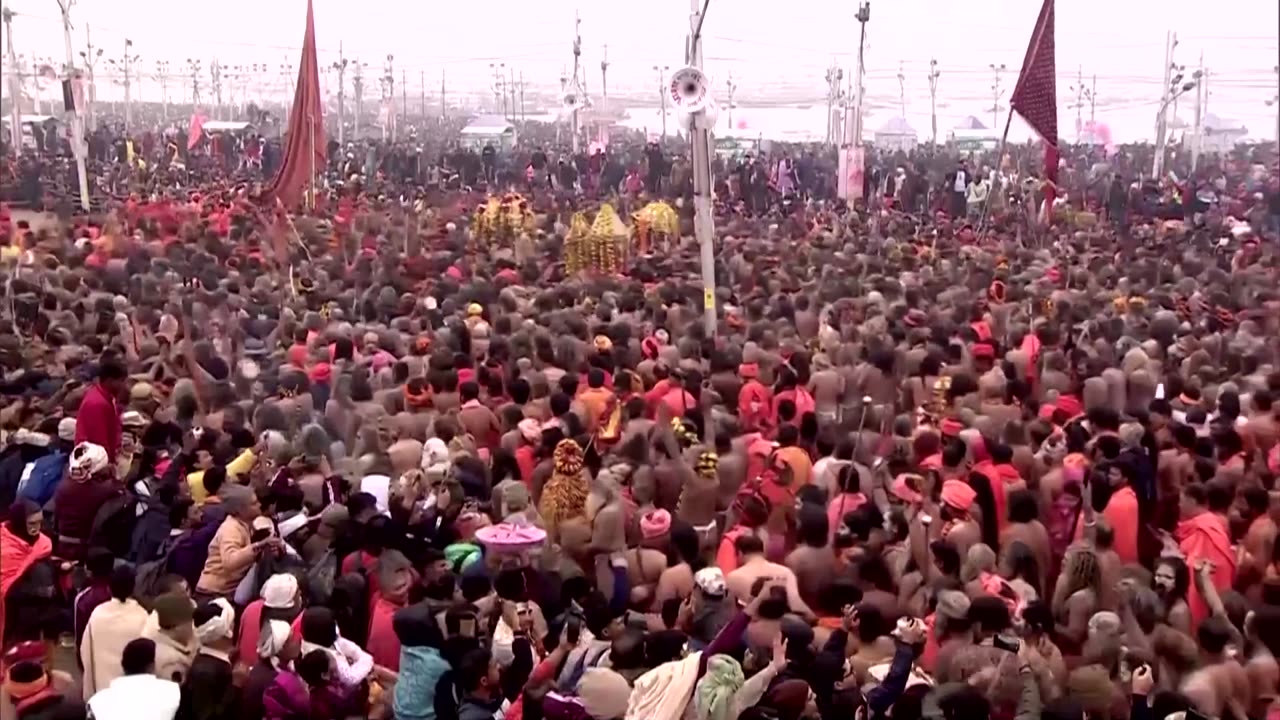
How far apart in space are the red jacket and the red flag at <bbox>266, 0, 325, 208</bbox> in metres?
7.44

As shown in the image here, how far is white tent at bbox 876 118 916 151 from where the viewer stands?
45781 mm

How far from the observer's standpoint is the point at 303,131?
49.6 feet

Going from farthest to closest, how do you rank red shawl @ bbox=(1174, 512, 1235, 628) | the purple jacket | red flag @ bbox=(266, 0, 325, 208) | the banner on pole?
the banner on pole
red flag @ bbox=(266, 0, 325, 208)
red shawl @ bbox=(1174, 512, 1235, 628)
the purple jacket

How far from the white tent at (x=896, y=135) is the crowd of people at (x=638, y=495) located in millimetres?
32590

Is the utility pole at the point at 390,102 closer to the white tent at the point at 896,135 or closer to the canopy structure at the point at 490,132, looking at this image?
the canopy structure at the point at 490,132

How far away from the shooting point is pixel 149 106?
229 ft

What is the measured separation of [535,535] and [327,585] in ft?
2.75

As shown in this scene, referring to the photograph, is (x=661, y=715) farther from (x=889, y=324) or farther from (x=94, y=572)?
(x=889, y=324)

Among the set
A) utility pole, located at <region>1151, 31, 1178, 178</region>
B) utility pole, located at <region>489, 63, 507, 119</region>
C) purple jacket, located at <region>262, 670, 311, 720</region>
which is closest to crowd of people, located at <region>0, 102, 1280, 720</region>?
purple jacket, located at <region>262, 670, 311, 720</region>

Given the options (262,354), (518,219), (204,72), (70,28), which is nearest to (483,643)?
(262,354)

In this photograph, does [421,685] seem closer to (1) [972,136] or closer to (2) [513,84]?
(1) [972,136]

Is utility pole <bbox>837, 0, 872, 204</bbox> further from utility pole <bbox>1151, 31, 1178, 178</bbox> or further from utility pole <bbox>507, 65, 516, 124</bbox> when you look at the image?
utility pole <bbox>507, 65, 516, 124</bbox>

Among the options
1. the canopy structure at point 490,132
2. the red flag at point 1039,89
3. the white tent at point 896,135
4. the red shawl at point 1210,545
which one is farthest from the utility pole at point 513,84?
the red shawl at point 1210,545

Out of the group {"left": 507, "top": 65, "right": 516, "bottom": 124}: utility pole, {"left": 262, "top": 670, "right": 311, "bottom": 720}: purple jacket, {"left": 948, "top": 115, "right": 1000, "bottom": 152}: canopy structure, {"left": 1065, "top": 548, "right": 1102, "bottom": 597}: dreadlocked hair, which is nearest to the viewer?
{"left": 262, "top": 670, "right": 311, "bottom": 720}: purple jacket
